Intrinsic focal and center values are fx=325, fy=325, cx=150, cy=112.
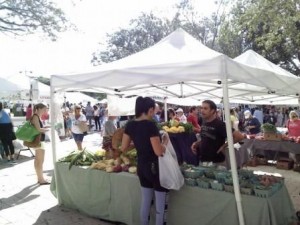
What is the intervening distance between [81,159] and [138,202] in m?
1.43

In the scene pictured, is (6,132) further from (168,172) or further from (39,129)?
(168,172)

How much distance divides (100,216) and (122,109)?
676 cm

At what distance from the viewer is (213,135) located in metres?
4.29

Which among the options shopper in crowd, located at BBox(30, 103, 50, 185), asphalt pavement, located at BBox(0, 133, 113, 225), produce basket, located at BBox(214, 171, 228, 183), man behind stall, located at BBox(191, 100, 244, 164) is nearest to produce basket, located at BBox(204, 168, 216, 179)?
produce basket, located at BBox(214, 171, 228, 183)

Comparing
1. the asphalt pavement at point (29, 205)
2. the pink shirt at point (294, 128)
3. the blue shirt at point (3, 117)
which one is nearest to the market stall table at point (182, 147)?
the asphalt pavement at point (29, 205)

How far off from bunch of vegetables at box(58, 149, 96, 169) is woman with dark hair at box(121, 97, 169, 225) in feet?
5.48

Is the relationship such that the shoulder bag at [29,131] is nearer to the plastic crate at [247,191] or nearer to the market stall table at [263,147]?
the plastic crate at [247,191]

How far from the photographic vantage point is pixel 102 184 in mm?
4516

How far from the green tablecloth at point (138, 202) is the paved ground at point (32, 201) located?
0.20 meters

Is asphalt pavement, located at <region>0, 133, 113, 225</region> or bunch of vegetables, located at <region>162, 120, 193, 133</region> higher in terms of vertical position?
bunch of vegetables, located at <region>162, 120, 193, 133</region>

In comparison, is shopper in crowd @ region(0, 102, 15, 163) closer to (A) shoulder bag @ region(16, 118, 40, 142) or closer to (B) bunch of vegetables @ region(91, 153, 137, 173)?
(A) shoulder bag @ region(16, 118, 40, 142)

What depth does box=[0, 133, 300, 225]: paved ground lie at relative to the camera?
15.1 ft

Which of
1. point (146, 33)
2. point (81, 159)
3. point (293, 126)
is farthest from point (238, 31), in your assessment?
point (146, 33)

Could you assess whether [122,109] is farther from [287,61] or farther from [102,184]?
[287,61]
